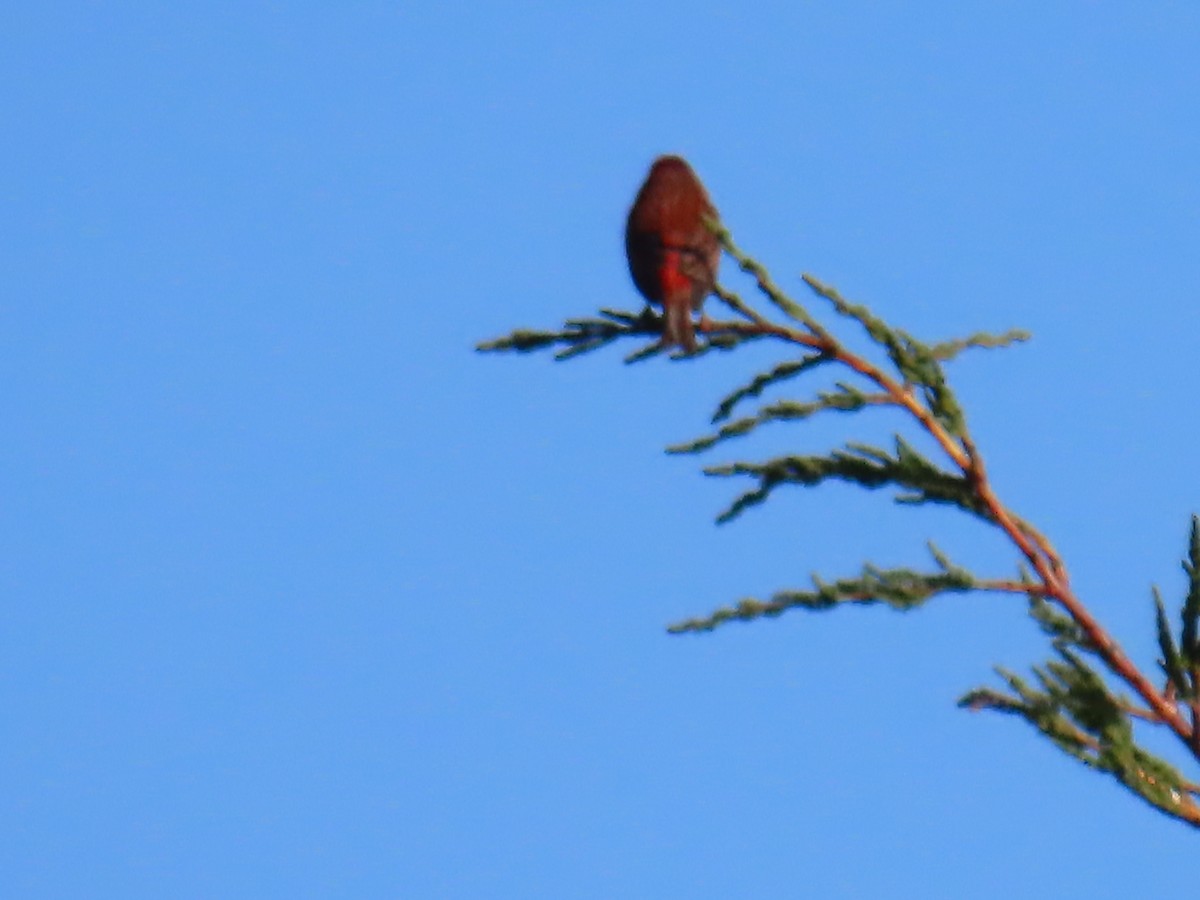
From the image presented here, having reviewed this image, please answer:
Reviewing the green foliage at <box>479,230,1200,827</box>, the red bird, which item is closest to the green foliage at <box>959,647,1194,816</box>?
the green foliage at <box>479,230,1200,827</box>

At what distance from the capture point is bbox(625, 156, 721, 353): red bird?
20.7 ft

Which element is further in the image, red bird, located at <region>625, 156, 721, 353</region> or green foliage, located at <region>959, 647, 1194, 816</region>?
red bird, located at <region>625, 156, 721, 353</region>

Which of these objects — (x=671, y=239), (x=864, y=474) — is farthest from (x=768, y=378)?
(x=671, y=239)

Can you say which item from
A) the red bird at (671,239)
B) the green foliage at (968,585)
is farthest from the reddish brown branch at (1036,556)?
the red bird at (671,239)

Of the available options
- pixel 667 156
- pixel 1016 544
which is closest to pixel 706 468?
pixel 1016 544

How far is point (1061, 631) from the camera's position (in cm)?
296

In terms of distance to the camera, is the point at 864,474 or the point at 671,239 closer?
the point at 864,474

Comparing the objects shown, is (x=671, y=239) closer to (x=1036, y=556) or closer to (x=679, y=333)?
(x=679, y=333)

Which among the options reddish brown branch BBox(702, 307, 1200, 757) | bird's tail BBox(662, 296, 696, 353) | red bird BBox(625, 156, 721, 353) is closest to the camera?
reddish brown branch BBox(702, 307, 1200, 757)

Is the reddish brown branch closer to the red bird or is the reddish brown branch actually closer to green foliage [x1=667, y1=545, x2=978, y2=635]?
green foliage [x1=667, y1=545, x2=978, y2=635]

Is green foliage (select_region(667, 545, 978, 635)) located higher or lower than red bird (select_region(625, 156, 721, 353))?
lower

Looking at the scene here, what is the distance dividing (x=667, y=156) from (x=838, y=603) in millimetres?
5027

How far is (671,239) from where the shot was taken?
6.70 m

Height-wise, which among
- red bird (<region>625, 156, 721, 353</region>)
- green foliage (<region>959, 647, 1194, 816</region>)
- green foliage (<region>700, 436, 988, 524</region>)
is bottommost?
green foliage (<region>959, 647, 1194, 816</region>)
